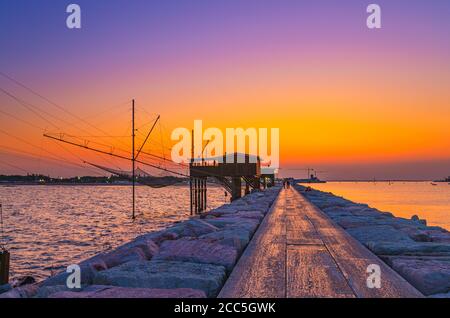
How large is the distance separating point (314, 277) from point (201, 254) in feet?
6.44

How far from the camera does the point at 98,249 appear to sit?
24.5 m

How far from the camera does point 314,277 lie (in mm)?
5527

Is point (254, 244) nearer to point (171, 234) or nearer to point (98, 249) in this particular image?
point (171, 234)

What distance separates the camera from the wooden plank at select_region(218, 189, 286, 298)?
4.81m

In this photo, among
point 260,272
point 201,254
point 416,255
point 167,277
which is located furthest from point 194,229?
point 167,277

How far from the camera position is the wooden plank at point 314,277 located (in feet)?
15.7

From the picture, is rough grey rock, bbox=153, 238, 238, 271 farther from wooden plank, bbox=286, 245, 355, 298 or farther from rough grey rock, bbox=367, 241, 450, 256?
rough grey rock, bbox=367, 241, 450, 256

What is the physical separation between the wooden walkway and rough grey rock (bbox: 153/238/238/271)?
8.0 inches

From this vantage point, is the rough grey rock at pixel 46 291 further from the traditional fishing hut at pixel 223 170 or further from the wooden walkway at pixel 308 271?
the traditional fishing hut at pixel 223 170

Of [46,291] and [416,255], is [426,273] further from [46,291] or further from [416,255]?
[46,291]

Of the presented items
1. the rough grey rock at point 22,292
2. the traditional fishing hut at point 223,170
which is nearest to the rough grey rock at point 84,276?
the rough grey rock at point 22,292

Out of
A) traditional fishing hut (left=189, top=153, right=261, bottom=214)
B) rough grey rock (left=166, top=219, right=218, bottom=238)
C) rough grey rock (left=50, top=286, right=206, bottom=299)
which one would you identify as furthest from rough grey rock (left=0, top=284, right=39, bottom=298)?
traditional fishing hut (left=189, top=153, right=261, bottom=214)
